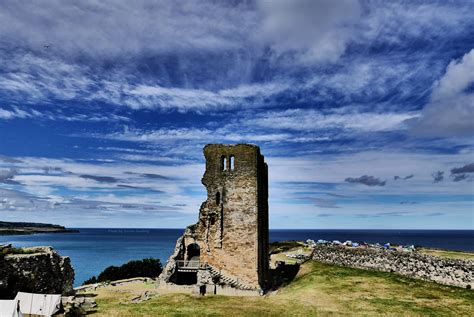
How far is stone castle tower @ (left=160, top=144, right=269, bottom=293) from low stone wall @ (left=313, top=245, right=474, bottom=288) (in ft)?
27.7

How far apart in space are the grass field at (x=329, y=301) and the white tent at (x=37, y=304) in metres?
2.60

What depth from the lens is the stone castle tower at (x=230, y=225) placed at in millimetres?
30016

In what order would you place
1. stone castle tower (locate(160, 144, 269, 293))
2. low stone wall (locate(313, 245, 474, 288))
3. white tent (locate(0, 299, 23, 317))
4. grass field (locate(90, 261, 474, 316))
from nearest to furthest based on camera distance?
white tent (locate(0, 299, 23, 317)) < grass field (locate(90, 261, 474, 316)) < low stone wall (locate(313, 245, 474, 288)) < stone castle tower (locate(160, 144, 269, 293))

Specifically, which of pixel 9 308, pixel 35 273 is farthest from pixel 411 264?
pixel 9 308

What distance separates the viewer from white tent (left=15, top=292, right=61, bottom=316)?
19.5 metres

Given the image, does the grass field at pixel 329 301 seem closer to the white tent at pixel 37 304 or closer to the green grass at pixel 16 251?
the white tent at pixel 37 304

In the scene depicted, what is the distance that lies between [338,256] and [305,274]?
13.8 ft

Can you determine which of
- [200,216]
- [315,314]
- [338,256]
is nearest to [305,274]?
[338,256]

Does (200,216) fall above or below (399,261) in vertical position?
above

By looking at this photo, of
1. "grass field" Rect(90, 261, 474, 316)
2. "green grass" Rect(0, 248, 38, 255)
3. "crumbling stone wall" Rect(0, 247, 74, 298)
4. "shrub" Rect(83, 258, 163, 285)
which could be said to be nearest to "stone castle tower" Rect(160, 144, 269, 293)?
"grass field" Rect(90, 261, 474, 316)

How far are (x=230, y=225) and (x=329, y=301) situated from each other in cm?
984

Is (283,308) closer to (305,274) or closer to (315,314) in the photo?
(315,314)

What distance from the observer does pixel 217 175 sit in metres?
31.8

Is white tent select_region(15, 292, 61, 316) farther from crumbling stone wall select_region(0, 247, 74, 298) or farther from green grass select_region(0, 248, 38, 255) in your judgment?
green grass select_region(0, 248, 38, 255)
